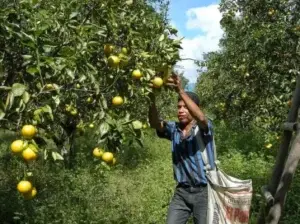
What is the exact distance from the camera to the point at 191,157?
3.17 m

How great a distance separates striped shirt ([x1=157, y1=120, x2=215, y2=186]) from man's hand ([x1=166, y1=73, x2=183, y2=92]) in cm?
41

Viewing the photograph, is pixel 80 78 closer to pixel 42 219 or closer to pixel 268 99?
pixel 42 219

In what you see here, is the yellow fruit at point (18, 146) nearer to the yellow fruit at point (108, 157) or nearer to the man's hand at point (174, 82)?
the yellow fruit at point (108, 157)

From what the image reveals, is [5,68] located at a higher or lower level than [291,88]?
lower

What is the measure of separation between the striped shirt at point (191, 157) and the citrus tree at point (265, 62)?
73.0 inches

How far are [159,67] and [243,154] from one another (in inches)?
253

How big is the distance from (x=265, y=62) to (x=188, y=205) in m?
2.96

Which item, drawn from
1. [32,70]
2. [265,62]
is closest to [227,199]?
[32,70]

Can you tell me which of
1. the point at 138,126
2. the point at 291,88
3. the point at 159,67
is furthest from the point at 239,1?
the point at 138,126

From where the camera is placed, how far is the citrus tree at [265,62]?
206 inches

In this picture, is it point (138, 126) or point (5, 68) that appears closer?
point (138, 126)

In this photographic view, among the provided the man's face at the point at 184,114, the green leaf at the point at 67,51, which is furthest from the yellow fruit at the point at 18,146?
the man's face at the point at 184,114

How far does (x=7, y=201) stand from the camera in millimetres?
5188

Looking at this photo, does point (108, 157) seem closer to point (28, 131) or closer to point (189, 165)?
point (28, 131)
